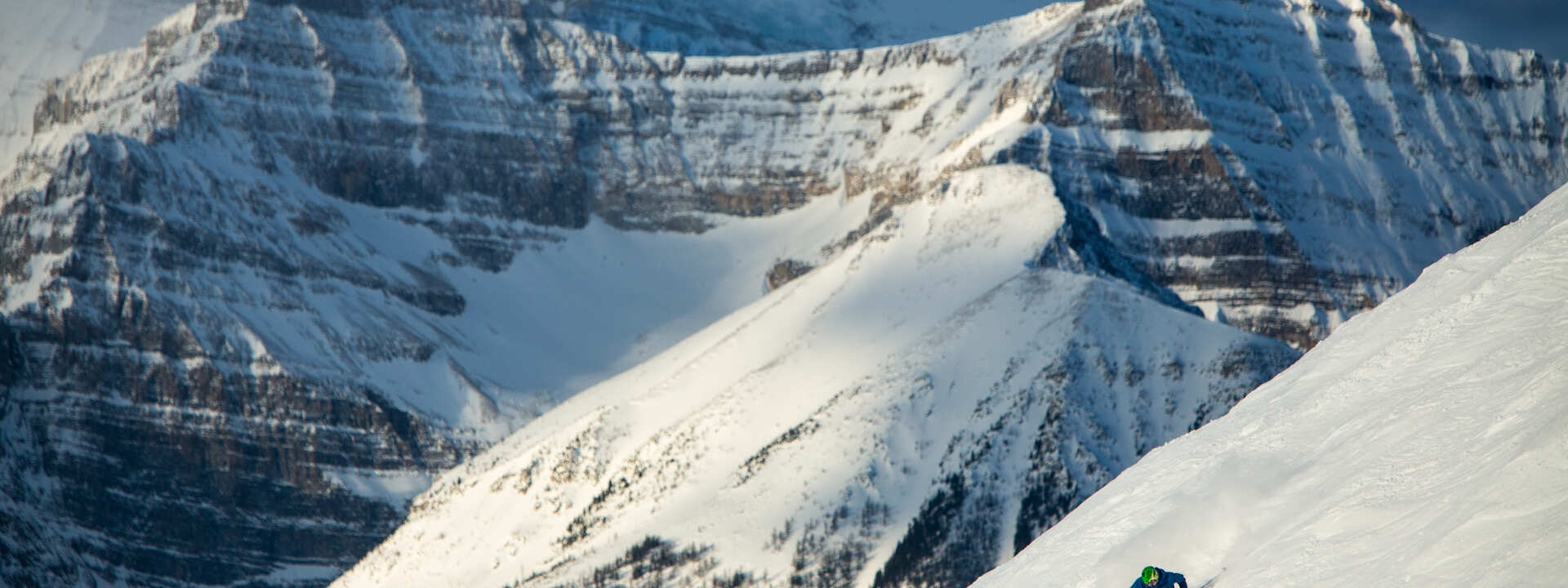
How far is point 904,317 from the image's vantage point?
572 feet

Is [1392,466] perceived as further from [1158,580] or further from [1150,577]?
[1150,577]

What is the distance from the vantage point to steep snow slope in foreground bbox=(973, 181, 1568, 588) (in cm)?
3638

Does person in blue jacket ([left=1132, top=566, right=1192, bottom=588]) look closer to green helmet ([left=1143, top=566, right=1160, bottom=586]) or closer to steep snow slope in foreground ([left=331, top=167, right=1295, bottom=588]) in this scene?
green helmet ([left=1143, top=566, right=1160, bottom=586])

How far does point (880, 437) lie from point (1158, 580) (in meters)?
112

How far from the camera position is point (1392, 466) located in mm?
42156

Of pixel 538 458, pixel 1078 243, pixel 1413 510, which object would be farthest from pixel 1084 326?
pixel 1413 510

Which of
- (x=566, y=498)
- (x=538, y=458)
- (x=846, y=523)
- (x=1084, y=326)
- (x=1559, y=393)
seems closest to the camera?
(x=1559, y=393)

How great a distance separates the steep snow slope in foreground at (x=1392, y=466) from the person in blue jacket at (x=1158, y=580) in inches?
53.8

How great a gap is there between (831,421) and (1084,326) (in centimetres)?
1970

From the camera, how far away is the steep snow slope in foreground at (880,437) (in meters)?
146

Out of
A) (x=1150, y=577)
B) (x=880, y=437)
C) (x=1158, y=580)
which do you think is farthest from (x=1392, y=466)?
(x=880, y=437)

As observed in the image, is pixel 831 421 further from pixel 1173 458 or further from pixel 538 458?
pixel 1173 458

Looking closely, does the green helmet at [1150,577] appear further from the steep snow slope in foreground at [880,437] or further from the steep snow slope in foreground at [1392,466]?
the steep snow slope in foreground at [880,437]

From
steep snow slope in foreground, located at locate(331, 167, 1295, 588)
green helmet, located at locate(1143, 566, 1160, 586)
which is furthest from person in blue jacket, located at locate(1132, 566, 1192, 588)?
steep snow slope in foreground, located at locate(331, 167, 1295, 588)
